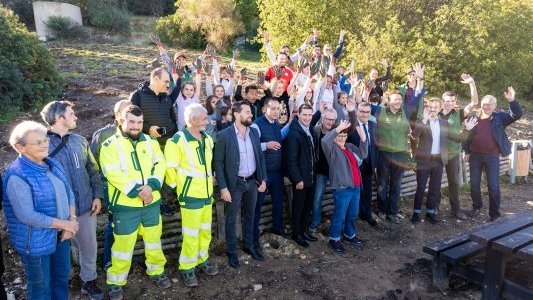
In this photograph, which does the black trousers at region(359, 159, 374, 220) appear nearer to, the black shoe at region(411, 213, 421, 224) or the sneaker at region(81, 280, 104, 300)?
the black shoe at region(411, 213, 421, 224)

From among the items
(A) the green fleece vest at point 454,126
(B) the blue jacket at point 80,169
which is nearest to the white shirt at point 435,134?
(A) the green fleece vest at point 454,126

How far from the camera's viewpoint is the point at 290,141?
17.3ft

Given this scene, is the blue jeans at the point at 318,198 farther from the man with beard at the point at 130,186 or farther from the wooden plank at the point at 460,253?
the man with beard at the point at 130,186

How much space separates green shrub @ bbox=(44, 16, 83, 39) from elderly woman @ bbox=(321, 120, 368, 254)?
1103 inches

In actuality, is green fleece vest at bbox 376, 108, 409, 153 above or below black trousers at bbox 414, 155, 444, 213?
above

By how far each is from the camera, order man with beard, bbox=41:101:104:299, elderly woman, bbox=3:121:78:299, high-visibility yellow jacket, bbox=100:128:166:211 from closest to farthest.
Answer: elderly woman, bbox=3:121:78:299, man with beard, bbox=41:101:104:299, high-visibility yellow jacket, bbox=100:128:166:211

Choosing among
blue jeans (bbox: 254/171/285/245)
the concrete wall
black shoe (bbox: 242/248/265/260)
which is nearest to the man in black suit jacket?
blue jeans (bbox: 254/171/285/245)

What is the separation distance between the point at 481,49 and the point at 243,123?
14187mm

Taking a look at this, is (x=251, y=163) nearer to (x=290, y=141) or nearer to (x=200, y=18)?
(x=290, y=141)

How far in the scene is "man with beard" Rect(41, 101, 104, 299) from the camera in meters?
3.73

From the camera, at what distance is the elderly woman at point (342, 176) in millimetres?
5387

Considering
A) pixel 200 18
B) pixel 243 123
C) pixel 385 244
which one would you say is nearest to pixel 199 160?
pixel 243 123

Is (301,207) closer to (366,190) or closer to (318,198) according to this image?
(318,198)

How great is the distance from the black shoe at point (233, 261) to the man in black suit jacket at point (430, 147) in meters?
3.24
